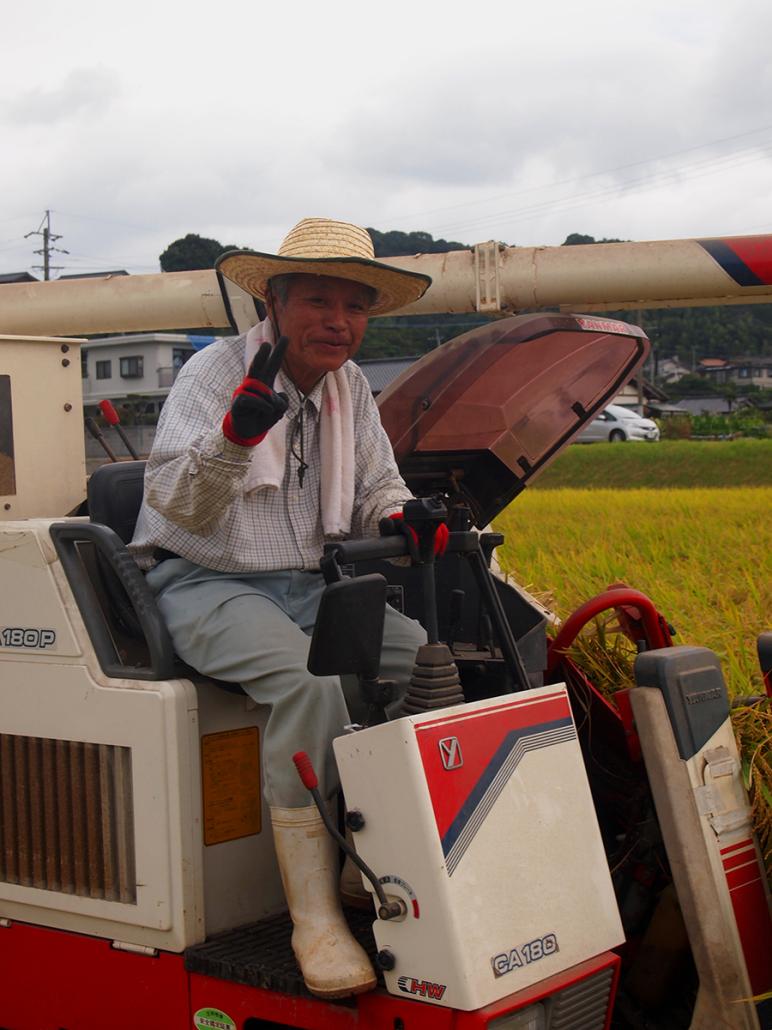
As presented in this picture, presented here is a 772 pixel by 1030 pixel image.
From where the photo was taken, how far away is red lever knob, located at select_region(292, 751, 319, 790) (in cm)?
276

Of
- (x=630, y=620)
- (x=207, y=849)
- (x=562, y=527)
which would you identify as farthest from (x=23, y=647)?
(x=562, y=527)

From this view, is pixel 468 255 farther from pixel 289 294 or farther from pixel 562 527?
pixel 562 527

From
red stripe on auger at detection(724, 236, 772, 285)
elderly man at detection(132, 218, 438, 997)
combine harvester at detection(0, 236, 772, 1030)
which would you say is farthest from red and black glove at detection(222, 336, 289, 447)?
red stripe on auger at detection(724, 236, 772, 285)

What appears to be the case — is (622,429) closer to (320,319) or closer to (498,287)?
(498,287)

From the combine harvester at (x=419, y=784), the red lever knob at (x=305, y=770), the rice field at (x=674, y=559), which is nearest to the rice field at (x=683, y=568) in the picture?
the rice field at (x=674, y=559)

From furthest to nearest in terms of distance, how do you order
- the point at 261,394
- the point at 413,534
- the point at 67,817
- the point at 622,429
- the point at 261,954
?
the point at 622,429 < the point at 67,817 < the point at 261,954 < the point at 413,534 < the point at 261,394

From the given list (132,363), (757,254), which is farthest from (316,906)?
(132,363)

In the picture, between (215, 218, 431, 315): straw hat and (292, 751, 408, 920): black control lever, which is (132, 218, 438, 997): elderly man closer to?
(215, 218, 431, 315): straw hat

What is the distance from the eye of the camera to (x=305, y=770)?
9.05ft

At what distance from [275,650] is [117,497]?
33.3 inches

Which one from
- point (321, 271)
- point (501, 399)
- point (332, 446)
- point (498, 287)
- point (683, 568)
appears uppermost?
point (498, 287)

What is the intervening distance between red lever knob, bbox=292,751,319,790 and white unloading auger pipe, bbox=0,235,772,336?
193 centimetres

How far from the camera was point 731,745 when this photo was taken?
3271mm

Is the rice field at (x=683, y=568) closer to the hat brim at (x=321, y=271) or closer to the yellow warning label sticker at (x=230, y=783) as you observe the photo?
the yellow warning label sticker at (x=230, y=783)
